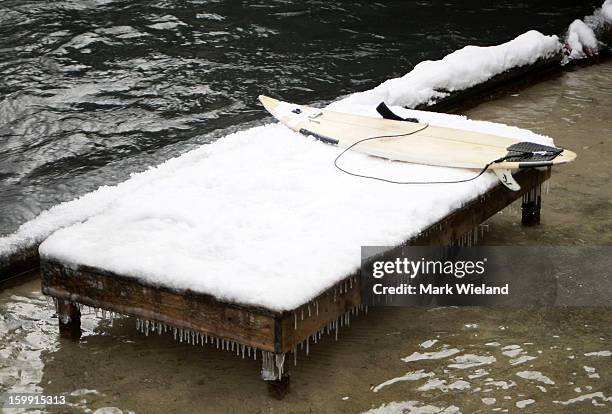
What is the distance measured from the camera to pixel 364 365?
13.1 feet

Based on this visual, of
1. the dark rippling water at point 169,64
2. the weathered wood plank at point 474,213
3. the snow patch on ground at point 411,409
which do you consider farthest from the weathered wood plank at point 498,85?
the snow patch on ground at point 411,409

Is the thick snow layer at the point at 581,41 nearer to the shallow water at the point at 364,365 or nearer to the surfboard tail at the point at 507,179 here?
the surfboard tail at the point at 507,179

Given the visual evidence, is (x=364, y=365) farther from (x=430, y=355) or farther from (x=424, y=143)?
(x=424, y=143)

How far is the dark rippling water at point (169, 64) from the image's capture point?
22.0ft

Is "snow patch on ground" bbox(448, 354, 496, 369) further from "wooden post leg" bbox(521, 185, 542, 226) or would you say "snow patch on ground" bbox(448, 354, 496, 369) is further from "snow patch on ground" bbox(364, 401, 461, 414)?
"wooden post leg" bbox(521, 185, 542, 226)

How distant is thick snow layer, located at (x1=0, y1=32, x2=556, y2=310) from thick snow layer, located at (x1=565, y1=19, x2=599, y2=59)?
4.51 m

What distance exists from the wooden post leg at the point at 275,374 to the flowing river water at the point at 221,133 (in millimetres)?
49

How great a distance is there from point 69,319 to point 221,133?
10.0 ft

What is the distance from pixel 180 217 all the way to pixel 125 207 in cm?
31

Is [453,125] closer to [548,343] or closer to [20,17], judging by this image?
[548,343]

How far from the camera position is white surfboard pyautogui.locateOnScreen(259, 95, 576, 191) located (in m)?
4.73

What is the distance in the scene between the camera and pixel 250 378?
3.90 meters

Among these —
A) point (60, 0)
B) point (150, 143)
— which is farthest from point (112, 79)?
point (60, 0)

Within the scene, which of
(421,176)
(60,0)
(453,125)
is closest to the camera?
(421,176)
